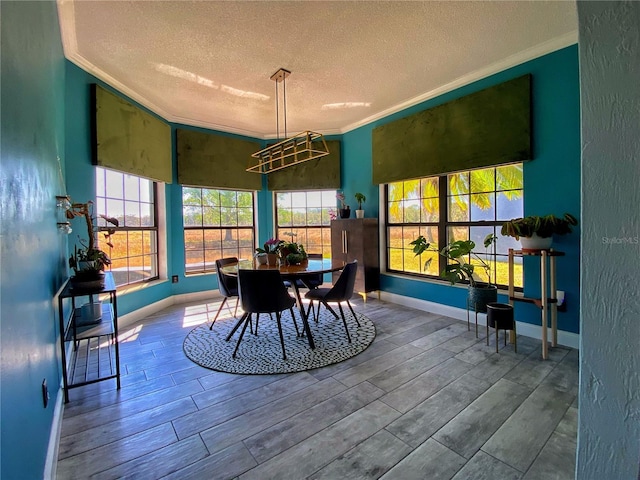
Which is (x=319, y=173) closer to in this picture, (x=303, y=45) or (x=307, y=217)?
(x=307, y=217)

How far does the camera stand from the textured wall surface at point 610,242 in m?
0.79

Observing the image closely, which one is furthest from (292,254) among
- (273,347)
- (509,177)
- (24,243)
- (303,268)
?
(509,177)

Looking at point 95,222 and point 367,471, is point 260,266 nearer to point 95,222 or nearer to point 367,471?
point 95,222

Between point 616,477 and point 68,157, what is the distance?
13.7 feet

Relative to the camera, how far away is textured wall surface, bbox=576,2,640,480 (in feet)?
2.58

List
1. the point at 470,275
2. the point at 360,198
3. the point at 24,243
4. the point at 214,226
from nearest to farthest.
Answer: the point at 24,243 → the point at 470,275 → the point at 360,198 → the point at 214,226

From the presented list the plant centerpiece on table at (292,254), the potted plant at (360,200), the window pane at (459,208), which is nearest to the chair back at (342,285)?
the plant centerpiece on table at (292,254)

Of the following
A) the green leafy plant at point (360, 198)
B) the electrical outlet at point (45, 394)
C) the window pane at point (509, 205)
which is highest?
the green leafy plant at point (360, 198)

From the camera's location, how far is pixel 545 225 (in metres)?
2.66

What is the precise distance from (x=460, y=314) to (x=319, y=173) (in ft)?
10.3

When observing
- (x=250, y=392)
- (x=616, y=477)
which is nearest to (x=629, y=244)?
(x=616, y=477)

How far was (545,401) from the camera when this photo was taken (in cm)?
202

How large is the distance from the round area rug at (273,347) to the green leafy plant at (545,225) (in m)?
1.75

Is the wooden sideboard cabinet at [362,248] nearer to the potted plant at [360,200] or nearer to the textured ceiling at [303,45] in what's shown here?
the potted plant at [360,200]
